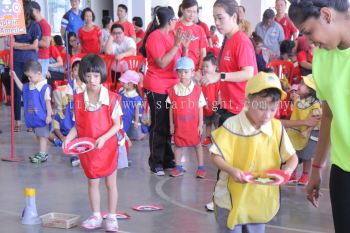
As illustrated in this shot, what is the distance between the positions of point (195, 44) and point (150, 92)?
0.80m

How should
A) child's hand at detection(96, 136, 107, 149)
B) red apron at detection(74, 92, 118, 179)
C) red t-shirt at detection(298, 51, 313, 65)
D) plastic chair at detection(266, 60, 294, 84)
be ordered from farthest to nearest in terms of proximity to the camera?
plastic chair at detection(266, 60, 294, 84)
red t-shirt at detection(298, 51, 313, 65)
red apron at detection(74, 92, 118, 179)
child's hand at detection(96, 136, 107, 149)

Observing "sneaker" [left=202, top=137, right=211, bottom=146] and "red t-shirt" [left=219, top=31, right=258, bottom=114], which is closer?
"red t-shirt" [left=219, top=31, right=258, bottom=114]

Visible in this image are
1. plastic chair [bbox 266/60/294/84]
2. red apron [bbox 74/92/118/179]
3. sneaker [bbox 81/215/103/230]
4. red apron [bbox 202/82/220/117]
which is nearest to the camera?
red apron [bbox 74/92/118/179]

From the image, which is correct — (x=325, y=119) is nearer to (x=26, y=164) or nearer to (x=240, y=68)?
(x=240, y=68)

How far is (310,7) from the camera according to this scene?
2291 millimetres

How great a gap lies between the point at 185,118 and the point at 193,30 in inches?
40.1

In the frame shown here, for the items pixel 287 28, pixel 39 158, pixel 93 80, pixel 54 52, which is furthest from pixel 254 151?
pixel 54 52

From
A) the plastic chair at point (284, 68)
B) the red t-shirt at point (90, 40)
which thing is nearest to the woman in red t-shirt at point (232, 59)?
the plastic chair at point (284, 68)

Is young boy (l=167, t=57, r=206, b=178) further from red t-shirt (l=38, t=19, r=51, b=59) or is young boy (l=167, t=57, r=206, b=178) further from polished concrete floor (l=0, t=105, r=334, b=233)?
red t-shirt (l=38, t=19, r=51, b=59)

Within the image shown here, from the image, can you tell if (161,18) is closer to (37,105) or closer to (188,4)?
(188,4)

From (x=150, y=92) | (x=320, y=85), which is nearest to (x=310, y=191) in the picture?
(x=320, y=85)

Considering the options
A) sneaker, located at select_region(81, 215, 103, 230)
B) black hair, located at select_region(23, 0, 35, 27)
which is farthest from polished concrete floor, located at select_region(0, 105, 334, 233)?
black hair, located at select_region(23, 0, 35, 27)

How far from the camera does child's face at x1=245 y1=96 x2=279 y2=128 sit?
10.0ft

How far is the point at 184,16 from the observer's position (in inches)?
257
